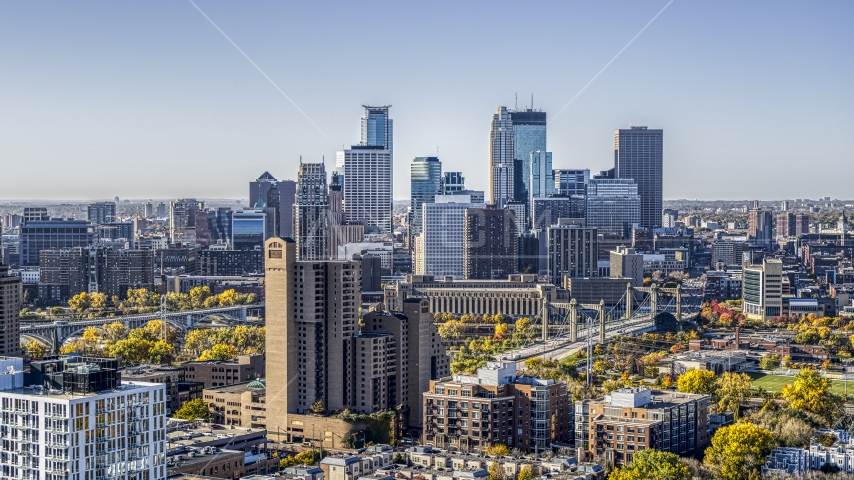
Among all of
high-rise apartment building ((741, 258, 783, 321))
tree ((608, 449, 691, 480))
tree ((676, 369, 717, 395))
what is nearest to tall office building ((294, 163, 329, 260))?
high-rise apartment building ((741, 258, 783, 321))

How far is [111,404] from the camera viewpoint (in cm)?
1692

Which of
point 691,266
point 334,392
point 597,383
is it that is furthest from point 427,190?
point 334,392

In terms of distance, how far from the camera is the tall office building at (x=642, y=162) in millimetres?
99875

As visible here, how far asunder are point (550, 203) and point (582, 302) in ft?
89.8

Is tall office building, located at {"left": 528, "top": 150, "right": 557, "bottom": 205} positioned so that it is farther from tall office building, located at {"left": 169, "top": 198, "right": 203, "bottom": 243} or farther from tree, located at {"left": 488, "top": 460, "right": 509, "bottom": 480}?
tree, located at {"left": 488, "top": 460, "right": 509, "bottom": 480}

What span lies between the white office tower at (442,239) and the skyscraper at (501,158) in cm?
2232

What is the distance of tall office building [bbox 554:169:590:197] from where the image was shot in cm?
9919

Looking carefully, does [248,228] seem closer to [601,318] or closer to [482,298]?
[482,298]

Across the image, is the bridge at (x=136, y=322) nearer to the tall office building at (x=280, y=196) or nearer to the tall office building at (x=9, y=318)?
the tall office building at (x=9, y=318)

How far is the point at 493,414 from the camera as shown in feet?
87.2

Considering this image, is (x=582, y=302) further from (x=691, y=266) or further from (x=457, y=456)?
(x=457, y=456)

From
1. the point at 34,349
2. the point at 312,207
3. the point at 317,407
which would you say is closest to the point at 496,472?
the point at 317,407

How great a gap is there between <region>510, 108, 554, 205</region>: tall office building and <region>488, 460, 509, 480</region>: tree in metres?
75.3

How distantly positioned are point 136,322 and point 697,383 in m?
27.2
